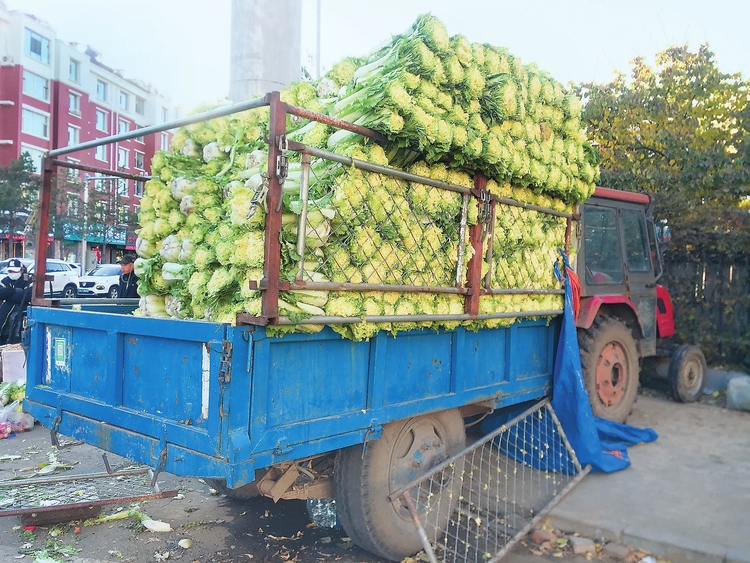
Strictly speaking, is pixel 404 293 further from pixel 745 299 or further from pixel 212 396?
pixel 745 299

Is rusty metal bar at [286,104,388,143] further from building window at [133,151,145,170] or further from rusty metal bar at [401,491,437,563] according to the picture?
building window at [133,151,145,170]

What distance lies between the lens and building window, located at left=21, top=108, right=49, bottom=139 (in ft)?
109

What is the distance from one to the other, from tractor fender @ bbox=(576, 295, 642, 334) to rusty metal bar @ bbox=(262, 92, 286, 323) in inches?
154

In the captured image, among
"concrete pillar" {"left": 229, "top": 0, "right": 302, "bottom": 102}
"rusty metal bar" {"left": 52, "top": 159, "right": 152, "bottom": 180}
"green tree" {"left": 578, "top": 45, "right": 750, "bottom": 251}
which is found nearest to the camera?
"rusty metal bar" {"left": 52, "top": 159, "right": 152, "bottom": 180}

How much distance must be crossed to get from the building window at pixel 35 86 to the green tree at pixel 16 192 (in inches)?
267

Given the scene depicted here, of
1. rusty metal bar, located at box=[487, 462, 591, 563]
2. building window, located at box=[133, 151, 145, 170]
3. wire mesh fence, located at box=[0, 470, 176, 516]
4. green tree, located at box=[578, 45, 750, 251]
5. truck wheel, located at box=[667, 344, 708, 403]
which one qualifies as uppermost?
building window, located at box=[133, 151, 145, 170]

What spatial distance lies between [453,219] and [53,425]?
3.13m

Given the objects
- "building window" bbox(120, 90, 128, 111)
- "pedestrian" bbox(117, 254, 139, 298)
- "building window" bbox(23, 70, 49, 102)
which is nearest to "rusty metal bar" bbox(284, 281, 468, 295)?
"pedestrian" bbox(117, 254, 139, 298)

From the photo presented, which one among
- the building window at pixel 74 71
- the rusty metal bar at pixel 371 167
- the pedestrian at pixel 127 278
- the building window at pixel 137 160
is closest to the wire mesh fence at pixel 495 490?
the rusty metal bar at pixel 371 167

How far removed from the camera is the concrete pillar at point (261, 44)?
29.0ft

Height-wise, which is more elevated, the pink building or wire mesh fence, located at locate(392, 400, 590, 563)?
the pink building

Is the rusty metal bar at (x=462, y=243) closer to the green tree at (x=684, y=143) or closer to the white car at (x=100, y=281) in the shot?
the green tree at (x=684, y=143)

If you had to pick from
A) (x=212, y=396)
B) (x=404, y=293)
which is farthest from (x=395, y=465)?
(x=212, y=396)

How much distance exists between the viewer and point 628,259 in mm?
6949
